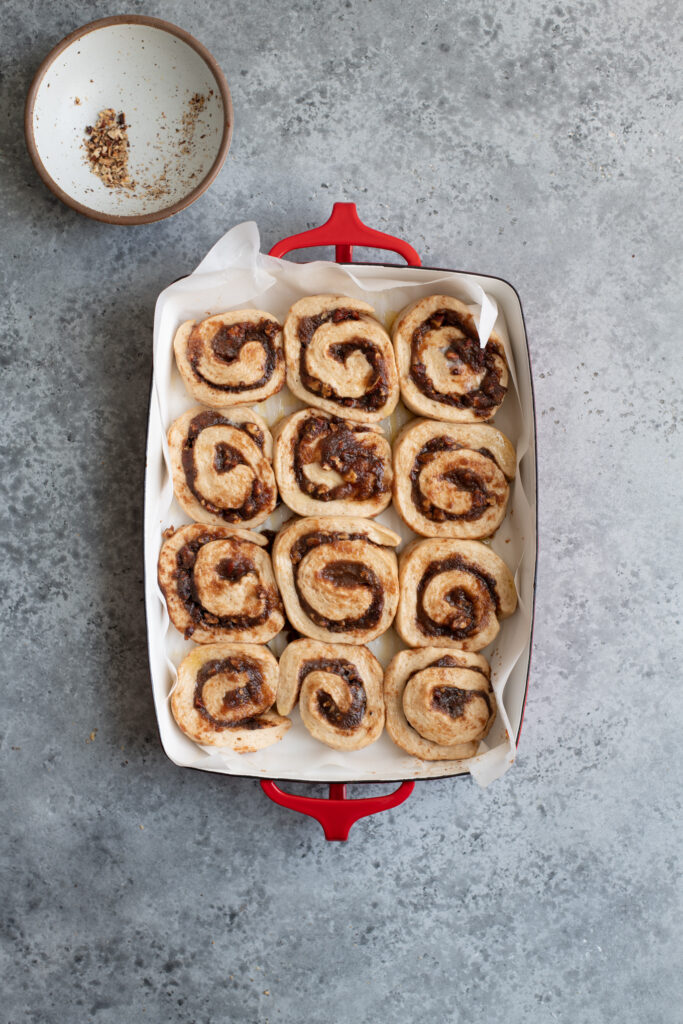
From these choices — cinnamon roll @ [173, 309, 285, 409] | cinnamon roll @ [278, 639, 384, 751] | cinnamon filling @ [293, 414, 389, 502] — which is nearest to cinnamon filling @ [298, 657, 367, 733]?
cinnamon roll @ [278, 639, 384, 751]

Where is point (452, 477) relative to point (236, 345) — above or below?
below

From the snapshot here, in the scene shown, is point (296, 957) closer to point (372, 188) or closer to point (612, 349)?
point (612, 349)

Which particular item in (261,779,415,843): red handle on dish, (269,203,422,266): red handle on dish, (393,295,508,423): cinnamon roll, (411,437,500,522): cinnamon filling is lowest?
(261,779,415,843): red handle on dish

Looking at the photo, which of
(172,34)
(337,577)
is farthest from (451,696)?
(172,34)

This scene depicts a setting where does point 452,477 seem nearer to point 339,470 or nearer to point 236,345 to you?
point 339,470

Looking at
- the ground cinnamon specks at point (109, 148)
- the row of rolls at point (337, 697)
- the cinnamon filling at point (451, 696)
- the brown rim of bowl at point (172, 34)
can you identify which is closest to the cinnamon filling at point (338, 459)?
Result: the row of rolls at point (337, 697)

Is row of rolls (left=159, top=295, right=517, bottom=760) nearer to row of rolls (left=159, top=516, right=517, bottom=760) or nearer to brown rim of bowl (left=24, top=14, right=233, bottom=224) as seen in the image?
row of rolls (left=159, top=516, right=517, bottom=760)
